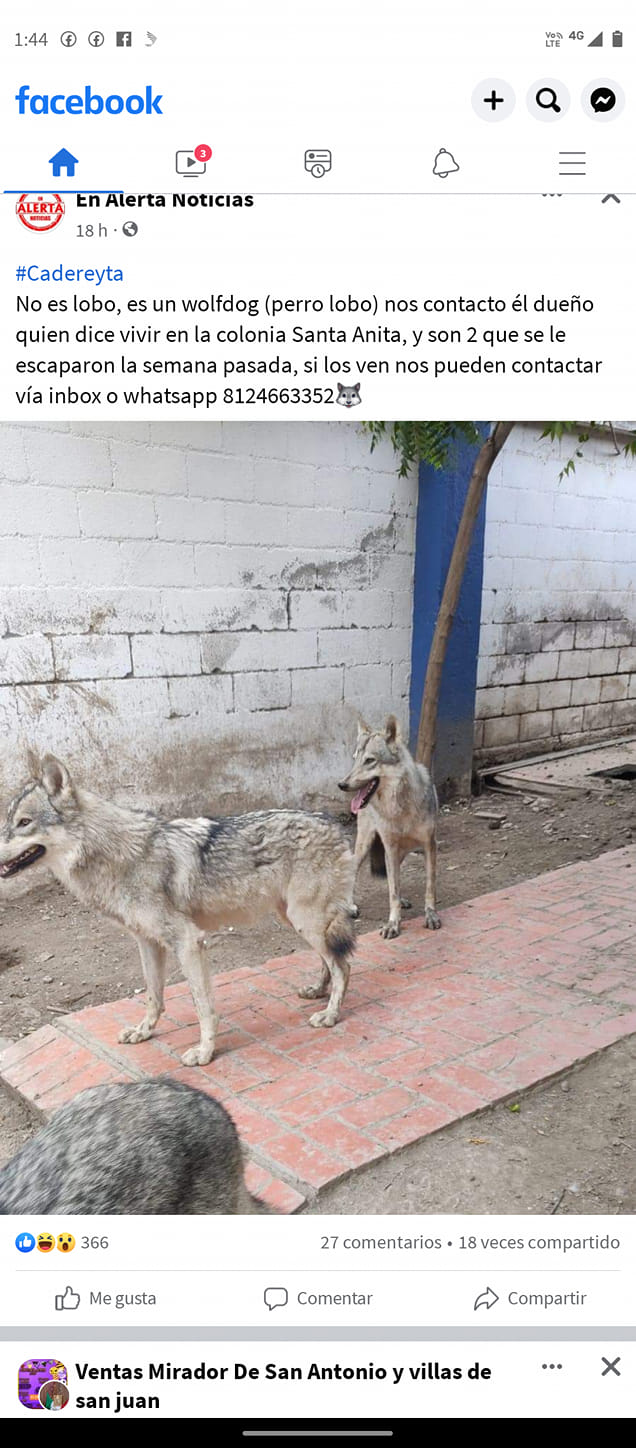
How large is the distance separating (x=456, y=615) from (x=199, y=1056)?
4.57m

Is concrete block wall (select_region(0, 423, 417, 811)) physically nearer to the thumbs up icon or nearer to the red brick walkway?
the red brick walkway

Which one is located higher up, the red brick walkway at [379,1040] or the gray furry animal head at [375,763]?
the gray furry animal head at [375,763]

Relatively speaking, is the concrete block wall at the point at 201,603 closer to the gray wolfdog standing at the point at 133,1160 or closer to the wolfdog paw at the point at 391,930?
the wolfdog paw at the point at 391,930

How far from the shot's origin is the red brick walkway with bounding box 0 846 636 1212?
2666 millimetres

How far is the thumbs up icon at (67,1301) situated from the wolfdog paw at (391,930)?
133 inches

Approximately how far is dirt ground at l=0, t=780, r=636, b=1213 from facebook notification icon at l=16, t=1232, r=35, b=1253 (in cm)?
133

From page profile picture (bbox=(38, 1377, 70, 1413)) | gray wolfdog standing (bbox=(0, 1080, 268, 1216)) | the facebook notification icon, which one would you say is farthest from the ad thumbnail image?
page profile picture (bbox=(38, 1377, 70, 1413))

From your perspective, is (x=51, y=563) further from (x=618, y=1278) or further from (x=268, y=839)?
(x=618, y=1278)

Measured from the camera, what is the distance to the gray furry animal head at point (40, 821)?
2984 mm
